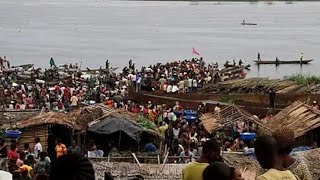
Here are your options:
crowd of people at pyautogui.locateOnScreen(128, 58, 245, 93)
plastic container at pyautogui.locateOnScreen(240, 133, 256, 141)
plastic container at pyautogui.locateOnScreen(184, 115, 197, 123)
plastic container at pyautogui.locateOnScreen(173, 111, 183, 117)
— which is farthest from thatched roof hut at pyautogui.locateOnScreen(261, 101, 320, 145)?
crowd of people at pyautogui.locateOnScreen(128, 58, 245, 93)

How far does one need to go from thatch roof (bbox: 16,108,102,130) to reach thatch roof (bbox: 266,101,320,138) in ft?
17.0

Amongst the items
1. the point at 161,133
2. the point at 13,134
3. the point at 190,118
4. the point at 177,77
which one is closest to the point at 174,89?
the point at 177,77

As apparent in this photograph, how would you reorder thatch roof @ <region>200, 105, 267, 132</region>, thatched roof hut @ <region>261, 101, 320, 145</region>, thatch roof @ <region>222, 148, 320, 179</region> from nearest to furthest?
thatch roof @ <region>222, 148, 320, 179</region> < thatched roof hut @ <region>261, 101, 320, 145</region> < thatch roof @ <region>200, 105, 267, 132</region>

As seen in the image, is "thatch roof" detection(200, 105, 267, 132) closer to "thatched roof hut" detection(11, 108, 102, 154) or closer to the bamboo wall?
"thatched roof hut" detection(11, 108, 102, 154)

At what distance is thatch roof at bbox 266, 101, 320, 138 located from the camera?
59.0 ft

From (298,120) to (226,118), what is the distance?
2.30 metres

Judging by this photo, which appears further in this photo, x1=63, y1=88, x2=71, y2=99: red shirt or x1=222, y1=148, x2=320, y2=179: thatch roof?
x1=63, y1=88, x2=71, y2=99: red shirt

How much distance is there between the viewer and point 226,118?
784 inches

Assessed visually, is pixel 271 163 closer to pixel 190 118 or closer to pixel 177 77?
pixel 190 118

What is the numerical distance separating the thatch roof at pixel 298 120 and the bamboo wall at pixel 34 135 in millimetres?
6158

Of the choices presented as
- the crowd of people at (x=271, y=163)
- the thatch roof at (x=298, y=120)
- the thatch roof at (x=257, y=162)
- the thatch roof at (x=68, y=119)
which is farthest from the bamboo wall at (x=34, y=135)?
the crowd of people at (x=271, y=163)

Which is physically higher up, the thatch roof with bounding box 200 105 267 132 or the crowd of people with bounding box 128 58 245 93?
the crowd of people with bounding box 128 58 245 93

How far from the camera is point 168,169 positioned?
1220 centimetres

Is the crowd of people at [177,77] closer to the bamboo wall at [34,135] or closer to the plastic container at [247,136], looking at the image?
the plastic container at [247,136]
